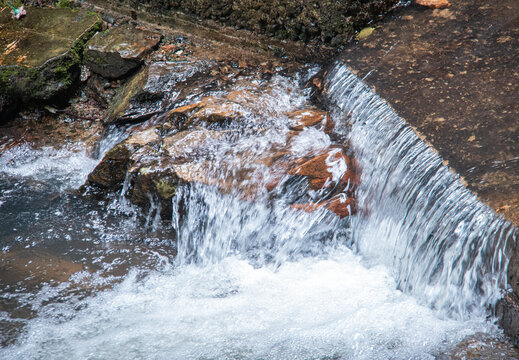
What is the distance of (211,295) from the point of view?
2893 millimetres

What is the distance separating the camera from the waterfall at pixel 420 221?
234 cm

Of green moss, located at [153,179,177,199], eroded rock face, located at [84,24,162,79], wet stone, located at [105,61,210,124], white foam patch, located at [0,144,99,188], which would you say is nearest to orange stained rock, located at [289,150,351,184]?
green moss, located at [153,179,177,199]

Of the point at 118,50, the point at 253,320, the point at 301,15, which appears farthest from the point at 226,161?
the point at 118,50

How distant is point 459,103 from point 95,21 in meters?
3.85

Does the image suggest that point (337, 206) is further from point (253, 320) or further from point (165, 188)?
point (165, 188)

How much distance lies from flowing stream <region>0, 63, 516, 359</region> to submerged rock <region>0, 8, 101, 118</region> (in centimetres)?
129

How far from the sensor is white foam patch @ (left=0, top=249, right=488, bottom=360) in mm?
2406

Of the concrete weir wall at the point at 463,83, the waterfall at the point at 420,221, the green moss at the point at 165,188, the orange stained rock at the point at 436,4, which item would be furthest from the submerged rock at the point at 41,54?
the orange stained rock at the point at 436,4

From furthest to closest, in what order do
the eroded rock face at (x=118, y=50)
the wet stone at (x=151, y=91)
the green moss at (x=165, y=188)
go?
the eroded rock face at (x=118, y=50) → the wet stone at (x=151, y=91) → the green moss at (x=165, y=188)

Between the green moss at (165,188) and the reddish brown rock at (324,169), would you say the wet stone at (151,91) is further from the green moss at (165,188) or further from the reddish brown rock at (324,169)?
the reddish brown rock at (324,169)

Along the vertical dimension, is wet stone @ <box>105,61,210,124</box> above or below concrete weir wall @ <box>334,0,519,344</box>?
below

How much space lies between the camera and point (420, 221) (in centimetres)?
268

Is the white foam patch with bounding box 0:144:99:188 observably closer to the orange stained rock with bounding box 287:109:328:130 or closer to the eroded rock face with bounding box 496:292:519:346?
the orange stained rock with bounding box 287:109:328:130

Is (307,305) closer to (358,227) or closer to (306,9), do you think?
(358,227)
